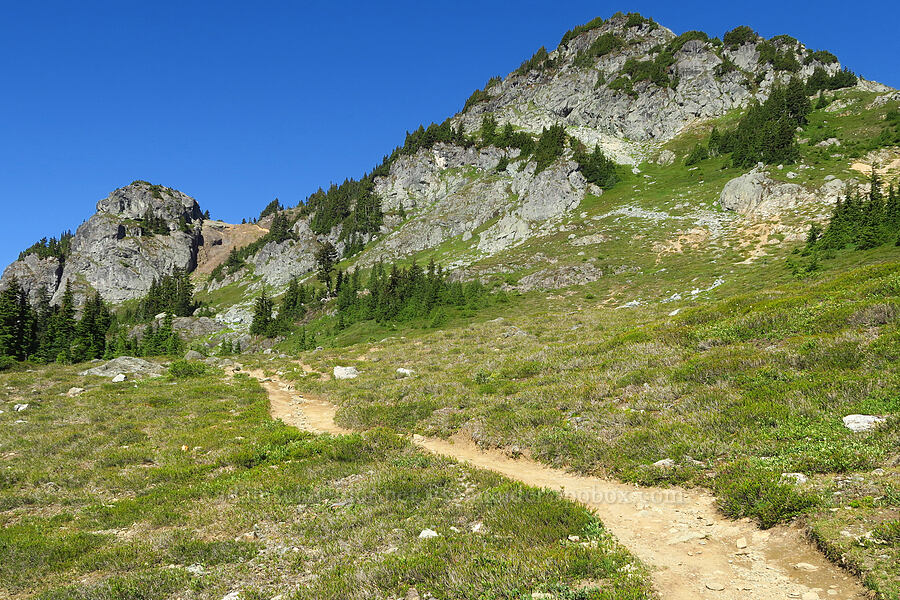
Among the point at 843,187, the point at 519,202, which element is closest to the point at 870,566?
the point at 843,187

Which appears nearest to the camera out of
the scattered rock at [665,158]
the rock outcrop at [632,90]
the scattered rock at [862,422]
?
the scattered rock at [862,422]

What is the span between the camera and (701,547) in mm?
6191

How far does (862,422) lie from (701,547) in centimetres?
513

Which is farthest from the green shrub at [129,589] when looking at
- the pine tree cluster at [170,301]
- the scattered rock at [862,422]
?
the pine tree cluster at [170,301]

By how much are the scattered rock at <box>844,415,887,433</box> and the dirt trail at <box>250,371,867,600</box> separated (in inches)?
138

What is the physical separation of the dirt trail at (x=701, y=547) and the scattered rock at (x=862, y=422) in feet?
11.5

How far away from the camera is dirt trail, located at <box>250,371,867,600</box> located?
16.5 feet

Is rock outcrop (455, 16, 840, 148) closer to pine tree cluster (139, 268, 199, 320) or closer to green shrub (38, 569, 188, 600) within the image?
pine tree cluster (139, 268, 199, 320)

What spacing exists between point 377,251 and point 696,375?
12979 cm

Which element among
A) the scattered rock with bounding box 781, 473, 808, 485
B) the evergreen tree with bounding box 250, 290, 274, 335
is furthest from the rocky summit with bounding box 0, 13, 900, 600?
the evergreen tree with bounding box 250, 290, 274, 335

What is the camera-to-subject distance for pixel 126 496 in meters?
11.0

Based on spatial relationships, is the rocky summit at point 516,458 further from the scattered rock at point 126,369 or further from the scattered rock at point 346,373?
the scattered rock at point 346,373

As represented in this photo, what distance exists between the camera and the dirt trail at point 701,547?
16.5ft

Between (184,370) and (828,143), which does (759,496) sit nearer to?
(184,370)
